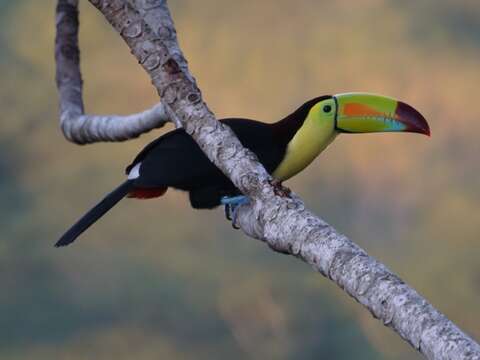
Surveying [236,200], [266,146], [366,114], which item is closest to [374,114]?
[366,114]

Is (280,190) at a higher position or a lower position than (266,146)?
lower

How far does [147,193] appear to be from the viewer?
4.04 m

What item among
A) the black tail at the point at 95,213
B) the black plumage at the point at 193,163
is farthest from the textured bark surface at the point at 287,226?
the black tail at the point at 95,213

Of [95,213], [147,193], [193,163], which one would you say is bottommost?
[95,213]

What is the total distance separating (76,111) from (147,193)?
0.67 metres

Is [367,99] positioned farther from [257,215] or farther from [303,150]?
[257,215]

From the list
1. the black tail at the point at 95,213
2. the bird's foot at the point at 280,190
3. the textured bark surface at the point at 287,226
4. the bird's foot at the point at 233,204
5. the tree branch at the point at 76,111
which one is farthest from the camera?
the tree branch at the point at 76,111

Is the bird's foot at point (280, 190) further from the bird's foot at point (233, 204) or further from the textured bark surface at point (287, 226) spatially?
the bird's foot at point (233, 204)

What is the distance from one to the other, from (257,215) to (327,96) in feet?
4.28

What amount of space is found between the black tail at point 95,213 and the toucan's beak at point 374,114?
912 millimetres

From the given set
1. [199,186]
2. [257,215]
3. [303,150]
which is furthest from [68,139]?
[257,215]

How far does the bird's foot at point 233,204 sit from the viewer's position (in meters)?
3.53

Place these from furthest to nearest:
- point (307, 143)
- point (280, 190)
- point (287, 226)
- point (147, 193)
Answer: point (147, 193) < point (307, 143) < point (280, 190) < point (287, 226)

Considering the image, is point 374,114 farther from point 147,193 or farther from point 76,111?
point 76,111
